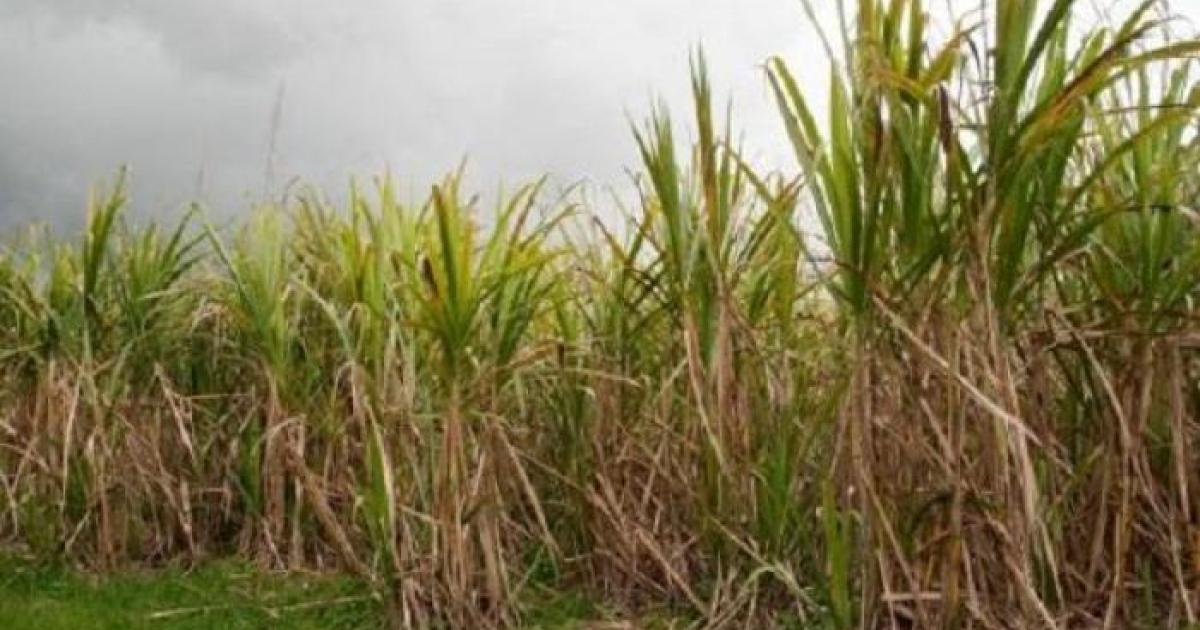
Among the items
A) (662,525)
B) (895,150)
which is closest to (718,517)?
(662,525)

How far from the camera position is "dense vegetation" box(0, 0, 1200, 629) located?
131 inches

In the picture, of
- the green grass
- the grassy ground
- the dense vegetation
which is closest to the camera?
the dense vegetation

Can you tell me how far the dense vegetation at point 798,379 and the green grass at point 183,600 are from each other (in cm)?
18

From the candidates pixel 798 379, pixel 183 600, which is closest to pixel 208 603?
→ pixel 183 600

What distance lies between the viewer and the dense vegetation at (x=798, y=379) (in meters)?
3.34

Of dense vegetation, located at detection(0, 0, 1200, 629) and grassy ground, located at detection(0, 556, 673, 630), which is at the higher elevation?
dense vegetation, located at detection(0, 0, 1200, 629)

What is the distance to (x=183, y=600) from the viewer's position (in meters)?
5.27

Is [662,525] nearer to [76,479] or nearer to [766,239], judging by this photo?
[766,239]

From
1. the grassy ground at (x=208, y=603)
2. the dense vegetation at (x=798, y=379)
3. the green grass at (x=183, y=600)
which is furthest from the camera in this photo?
the green grass at (x=183, y=600)

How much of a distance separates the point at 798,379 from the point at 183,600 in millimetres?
2532

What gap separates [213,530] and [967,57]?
4238 millimetres

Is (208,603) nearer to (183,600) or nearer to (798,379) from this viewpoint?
(183,600)

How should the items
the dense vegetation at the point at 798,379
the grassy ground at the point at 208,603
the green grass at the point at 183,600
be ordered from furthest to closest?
the green grass at the point at 183,600
the grassy ground at the point at 208,603
the dense vegetation at the point at 798,379

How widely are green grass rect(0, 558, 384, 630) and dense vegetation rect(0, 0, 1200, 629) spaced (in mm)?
181
